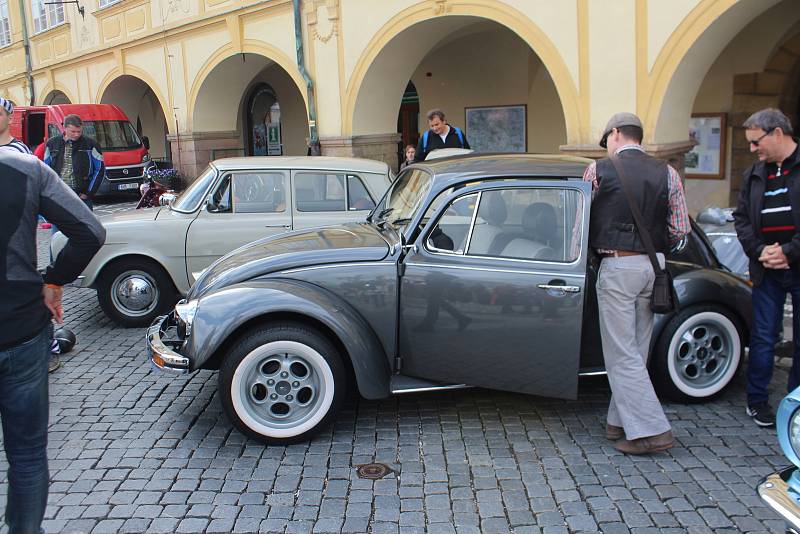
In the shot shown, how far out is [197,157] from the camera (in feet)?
54.6

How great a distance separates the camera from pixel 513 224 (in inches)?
174

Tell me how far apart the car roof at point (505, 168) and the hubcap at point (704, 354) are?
1.28 m

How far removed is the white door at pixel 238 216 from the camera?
6859 millimetres

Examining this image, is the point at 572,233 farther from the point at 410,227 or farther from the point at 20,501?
the point at 20,501

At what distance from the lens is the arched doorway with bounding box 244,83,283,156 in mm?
19906

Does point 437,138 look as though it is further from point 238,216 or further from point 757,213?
point 757,213

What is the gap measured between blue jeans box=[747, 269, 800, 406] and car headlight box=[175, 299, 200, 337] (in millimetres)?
3351

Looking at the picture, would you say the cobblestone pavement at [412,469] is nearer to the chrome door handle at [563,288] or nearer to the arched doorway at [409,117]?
the chrome door handle at [563,288]

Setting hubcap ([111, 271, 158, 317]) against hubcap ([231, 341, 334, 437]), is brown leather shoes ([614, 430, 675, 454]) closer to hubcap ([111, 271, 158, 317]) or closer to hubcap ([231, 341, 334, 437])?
hubcap ([231, 341, 334, 437])

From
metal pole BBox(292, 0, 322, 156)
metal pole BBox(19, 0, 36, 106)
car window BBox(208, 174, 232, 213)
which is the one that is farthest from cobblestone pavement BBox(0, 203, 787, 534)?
metal pole BBox(19, 0, 36, 106)

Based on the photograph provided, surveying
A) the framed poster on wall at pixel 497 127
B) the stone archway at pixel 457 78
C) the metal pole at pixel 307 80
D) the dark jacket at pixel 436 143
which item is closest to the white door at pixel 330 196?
the dark jacket at pixel 436 143

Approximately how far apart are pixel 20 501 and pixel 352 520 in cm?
142

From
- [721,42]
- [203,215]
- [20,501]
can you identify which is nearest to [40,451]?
[20,501]

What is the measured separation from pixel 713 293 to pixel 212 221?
Answer: 14.6 feet
